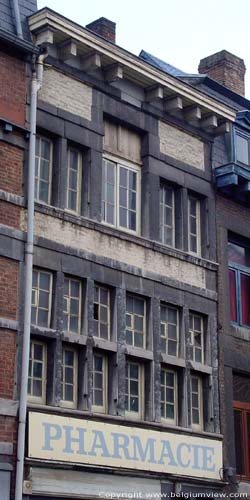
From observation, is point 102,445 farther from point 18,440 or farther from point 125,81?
point 125,81

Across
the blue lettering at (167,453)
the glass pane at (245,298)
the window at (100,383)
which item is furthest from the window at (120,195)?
the blue lettering at (167,453)

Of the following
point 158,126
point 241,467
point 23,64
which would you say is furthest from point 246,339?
point 23,64

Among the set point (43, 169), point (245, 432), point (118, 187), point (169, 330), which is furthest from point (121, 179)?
point (245, 432)

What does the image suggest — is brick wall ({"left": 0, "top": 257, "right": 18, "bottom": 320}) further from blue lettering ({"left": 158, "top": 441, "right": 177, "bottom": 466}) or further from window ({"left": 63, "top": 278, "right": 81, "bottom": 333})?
blue lettering ({"left": 158, "top": 441, "right": 177, "bottom": 466})

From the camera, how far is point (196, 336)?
1991 centimetres

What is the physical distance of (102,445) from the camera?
16688 mm

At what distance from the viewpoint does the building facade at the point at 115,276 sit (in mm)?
16344

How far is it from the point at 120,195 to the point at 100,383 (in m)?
4.01

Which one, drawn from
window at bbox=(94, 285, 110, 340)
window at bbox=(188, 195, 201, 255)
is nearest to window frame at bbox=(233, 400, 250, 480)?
window at bbox=(188, 195, 201, 255)

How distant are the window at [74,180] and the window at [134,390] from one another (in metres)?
3.27

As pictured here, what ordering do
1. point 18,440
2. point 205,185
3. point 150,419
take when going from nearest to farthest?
point 18,440
point 150,419
point 205,185

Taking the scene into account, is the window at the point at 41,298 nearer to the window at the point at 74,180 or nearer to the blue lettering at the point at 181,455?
the window at the point at 74,180

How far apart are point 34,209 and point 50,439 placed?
13.5 ft

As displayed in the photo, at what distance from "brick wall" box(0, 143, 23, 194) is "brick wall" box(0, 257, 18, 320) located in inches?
54.6
